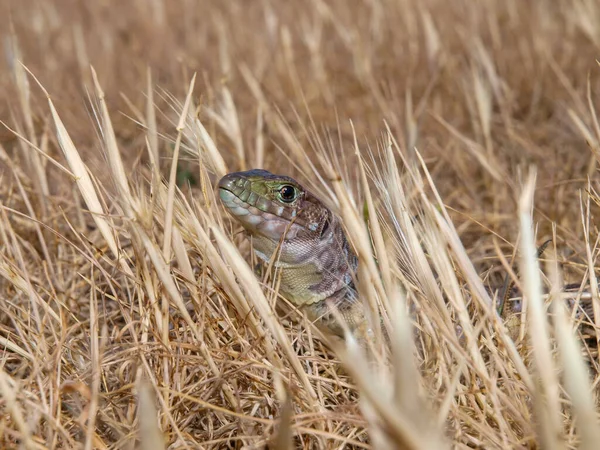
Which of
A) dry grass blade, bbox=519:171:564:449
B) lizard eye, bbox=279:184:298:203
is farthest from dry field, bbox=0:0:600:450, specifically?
lizard eye, bbox=279:184:298:203

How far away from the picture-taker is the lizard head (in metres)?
2.24

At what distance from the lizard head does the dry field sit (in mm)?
100

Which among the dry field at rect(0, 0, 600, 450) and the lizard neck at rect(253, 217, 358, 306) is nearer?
the dry field at rect(0, 0, 600, 450)

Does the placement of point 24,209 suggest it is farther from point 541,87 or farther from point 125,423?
point 541,87

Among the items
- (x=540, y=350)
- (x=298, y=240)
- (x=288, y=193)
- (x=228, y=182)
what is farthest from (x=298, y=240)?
(x=540, y=350)

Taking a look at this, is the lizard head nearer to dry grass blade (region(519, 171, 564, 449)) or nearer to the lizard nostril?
the lizard nostril

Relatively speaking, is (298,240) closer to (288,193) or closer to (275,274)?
(288,193)

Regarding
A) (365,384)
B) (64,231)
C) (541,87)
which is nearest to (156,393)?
(365,384)

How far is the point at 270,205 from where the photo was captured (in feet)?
7.50

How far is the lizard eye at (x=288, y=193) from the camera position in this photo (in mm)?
2343

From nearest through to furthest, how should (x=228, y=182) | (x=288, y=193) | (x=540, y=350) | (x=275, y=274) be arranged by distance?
(x=540, y=350) → (x=275, y=274) → (x=228, y=182) → (x=288, y=193)

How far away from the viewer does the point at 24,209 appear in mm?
2803

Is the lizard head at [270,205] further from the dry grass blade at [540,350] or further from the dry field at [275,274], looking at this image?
the dry grass blade at [540,350]

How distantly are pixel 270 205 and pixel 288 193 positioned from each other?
0.10 m
